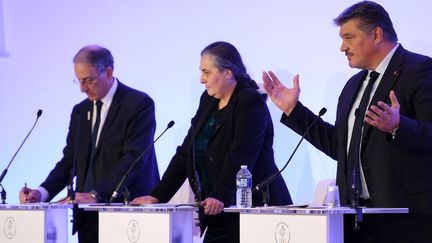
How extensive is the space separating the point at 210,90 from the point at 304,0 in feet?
3.79

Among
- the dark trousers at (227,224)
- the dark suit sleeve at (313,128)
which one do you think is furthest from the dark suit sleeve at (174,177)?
the dark suit sleeve at (313,128)

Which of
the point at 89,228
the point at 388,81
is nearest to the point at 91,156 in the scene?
the point at 89,228

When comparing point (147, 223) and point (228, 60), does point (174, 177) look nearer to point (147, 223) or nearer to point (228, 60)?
point (228, 60)

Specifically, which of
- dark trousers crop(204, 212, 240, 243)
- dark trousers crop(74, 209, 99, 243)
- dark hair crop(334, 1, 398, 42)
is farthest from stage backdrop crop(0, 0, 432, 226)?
dark trousers crop(74, 209, 99, 243)

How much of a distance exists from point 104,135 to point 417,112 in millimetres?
2235

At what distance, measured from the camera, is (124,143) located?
523 cm

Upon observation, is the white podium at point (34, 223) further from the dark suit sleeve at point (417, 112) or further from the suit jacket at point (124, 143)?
the dark suit sleeve at point (417, 112)

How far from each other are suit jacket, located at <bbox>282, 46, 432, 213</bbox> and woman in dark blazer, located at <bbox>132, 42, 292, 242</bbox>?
63 centimetres

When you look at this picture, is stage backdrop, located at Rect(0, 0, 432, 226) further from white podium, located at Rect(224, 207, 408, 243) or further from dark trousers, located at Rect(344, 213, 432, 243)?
white podium, located at Rect(224, 207, 408, 243)

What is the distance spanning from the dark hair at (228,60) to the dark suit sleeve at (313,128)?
0.52 metres

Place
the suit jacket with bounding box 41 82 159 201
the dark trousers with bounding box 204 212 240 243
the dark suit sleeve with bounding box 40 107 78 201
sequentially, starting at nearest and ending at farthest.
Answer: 1. the dark trousers with bounding box 204 212 240 243
2. the suit jacket with bounding box 41 82 159 201
3. the dark suit sleeve with bounding box 40 107 78 201

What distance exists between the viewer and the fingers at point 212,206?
411cm

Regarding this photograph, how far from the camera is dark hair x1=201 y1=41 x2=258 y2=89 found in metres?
4.69

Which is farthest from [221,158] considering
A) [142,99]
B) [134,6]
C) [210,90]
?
[134,6]
